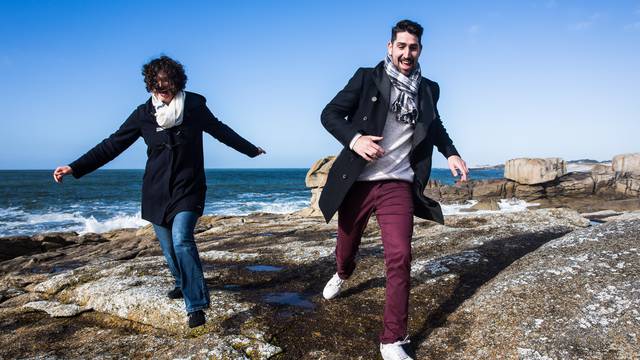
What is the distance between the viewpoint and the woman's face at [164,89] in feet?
14.0

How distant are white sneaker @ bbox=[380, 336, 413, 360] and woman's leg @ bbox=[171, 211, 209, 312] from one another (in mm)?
1886

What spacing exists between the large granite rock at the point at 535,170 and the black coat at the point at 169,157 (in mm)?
34384

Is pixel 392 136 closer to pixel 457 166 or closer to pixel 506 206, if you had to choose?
pixel 457 166

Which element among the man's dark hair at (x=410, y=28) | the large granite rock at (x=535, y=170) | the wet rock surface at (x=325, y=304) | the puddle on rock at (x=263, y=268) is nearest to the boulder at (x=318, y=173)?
the wet rock surface at (x=325, y=304)

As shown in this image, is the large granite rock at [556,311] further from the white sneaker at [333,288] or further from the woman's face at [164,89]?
the woman's face at [164,89]

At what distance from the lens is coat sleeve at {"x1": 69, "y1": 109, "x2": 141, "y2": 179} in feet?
15.2

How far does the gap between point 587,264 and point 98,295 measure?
587 cm

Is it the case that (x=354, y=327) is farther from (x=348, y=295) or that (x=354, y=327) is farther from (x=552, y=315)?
(x=552, y=315)

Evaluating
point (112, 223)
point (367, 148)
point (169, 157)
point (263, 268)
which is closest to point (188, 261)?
point (169, 157)

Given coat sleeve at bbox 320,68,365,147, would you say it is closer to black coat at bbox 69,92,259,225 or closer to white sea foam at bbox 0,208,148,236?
black coat at bbox 69,92,259,225

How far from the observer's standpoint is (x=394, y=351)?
11.6ft

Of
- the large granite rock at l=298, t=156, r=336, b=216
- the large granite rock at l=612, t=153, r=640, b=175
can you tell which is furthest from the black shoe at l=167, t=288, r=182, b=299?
the large granite rock at l=612, t=153, r=640, b=175

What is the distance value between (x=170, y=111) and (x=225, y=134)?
75 cm

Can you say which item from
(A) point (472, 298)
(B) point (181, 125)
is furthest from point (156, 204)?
(A) point (472, 298)
